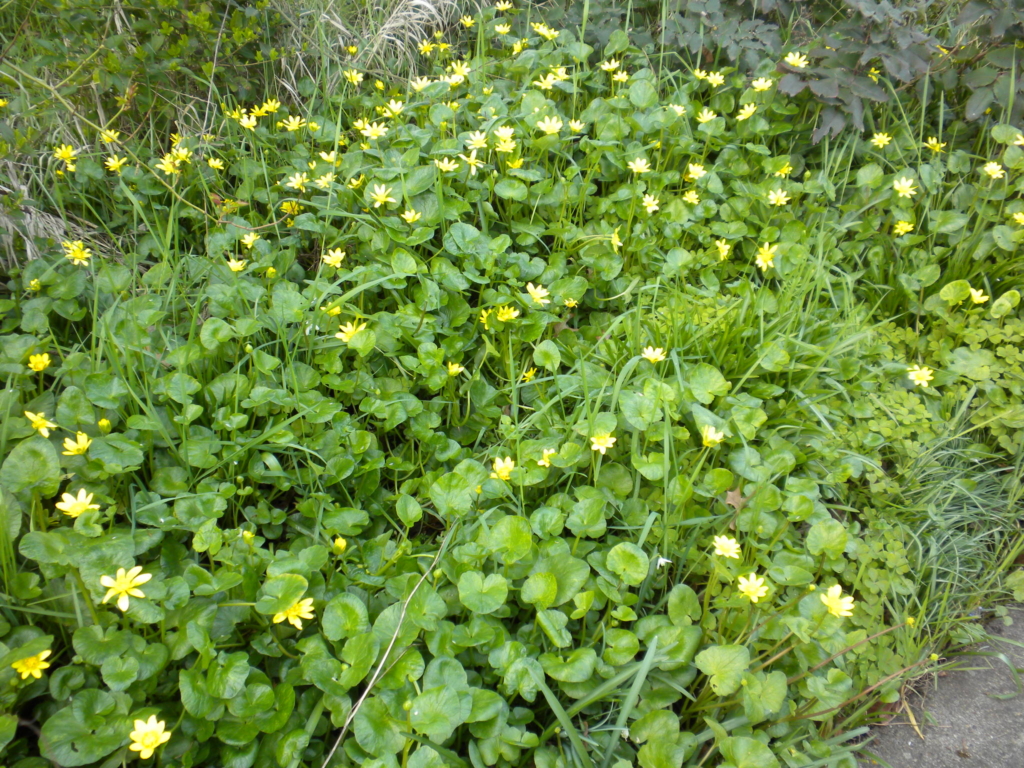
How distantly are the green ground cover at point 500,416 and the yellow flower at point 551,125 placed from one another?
8 centimetres

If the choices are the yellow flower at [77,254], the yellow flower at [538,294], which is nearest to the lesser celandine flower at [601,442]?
the yellow flower at [538,294]

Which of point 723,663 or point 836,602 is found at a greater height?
point 836,602

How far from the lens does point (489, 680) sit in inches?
60.8

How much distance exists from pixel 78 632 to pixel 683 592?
52.2 inches

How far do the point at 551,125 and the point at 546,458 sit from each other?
4.84 ft

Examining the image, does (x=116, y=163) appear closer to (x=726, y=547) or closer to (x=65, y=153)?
(x=65, y=153)

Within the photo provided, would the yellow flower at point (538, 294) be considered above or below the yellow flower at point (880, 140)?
below

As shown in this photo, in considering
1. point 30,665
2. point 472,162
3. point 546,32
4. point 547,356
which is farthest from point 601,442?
point 546,32

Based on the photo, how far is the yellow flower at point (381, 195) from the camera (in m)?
2.31

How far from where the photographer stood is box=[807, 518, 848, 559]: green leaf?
1.66 meters

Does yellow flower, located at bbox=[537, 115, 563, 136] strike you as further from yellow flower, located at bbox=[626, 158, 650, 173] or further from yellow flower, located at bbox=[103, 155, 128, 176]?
yellow flower, located at bbox=[103, 155, 128, 176]

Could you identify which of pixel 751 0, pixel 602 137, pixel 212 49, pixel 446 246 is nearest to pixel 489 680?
pixel 446 246

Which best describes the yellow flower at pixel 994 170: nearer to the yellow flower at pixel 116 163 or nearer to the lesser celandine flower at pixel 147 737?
the lesser celandine flower at pixel 147 737

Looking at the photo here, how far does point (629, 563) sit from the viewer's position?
1617 millimetres
